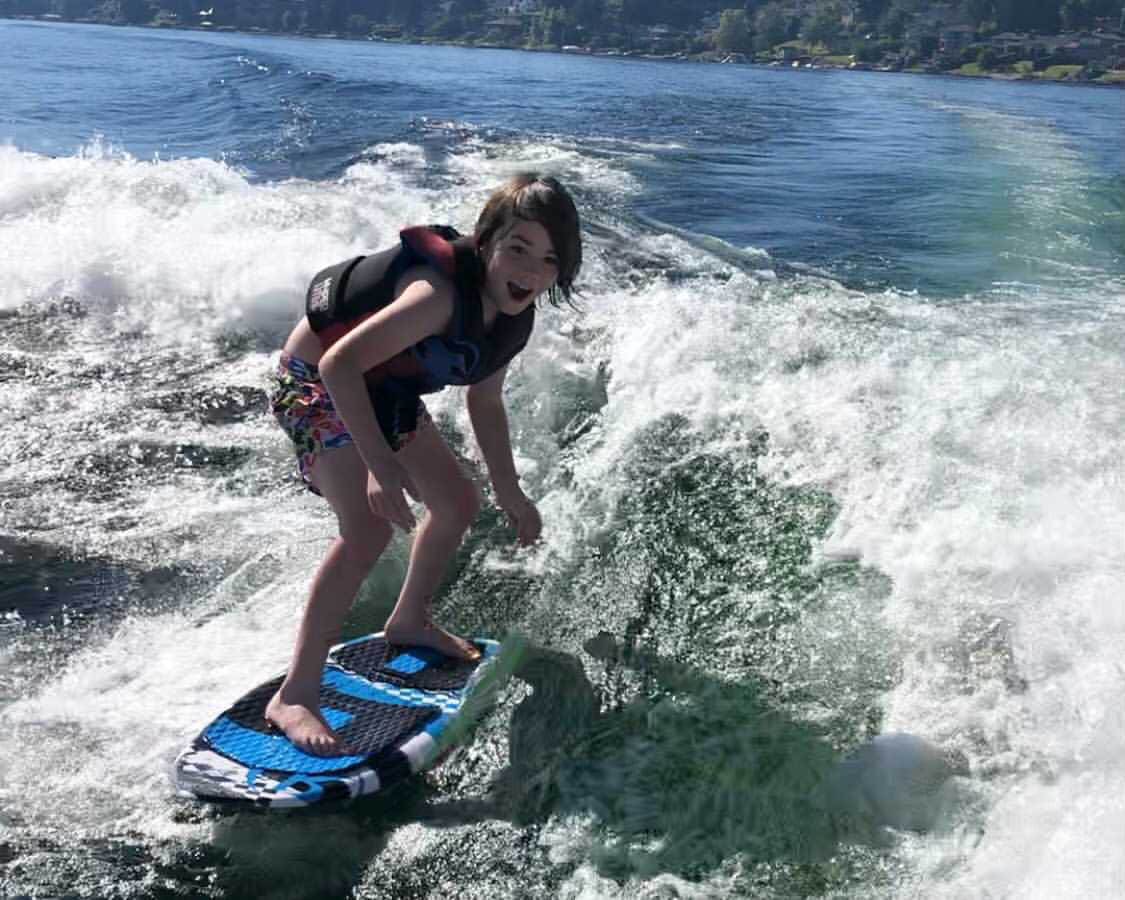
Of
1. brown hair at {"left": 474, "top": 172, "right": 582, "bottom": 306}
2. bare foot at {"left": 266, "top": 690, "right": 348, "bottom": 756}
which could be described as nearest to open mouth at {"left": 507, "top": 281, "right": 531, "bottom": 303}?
brown hair at {"left": 474, "top": 172, "right": 582, "bottom": 306}

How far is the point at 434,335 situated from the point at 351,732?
4.14 feet

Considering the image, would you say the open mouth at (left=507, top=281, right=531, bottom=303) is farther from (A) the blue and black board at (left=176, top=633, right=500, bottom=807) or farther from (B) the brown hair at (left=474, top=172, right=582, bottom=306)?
(A) the blue and black board at (left=176, top=633, right=500, bottom=807)

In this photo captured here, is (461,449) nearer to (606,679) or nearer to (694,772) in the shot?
(606,679)

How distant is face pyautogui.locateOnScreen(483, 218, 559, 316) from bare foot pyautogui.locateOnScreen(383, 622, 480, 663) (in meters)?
1.26

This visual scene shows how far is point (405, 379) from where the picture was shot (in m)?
3.23

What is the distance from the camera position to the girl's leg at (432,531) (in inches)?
138

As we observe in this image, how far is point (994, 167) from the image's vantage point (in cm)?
1489

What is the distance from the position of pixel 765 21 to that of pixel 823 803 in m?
70.8

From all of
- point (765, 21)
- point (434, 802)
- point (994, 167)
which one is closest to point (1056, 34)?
point (765, 21)

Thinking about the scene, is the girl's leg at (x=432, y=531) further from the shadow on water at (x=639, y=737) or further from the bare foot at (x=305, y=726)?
the bare foot at (x=305, y=726)

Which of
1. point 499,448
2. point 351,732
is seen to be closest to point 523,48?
point 499,448

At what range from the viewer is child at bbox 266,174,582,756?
292 cm

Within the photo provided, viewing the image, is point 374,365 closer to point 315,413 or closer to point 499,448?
point 315,413

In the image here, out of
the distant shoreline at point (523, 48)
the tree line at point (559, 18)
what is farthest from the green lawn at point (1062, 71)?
the tree line at point (559, 18)
